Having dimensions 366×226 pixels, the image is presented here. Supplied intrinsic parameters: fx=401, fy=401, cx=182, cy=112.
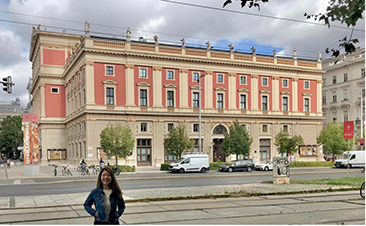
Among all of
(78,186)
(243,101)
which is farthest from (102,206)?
(243,101)

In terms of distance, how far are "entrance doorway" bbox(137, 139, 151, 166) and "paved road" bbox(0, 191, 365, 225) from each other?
39.7 meters

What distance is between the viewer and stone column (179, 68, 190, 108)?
5769 centimetres

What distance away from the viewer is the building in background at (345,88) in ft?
240

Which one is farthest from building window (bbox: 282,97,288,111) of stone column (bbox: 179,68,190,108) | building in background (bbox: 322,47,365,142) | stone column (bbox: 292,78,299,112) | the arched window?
stone column (bbox: 179,68,190,108)

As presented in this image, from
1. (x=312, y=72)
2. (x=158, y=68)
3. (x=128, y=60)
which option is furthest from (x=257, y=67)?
(x=128, y=60)

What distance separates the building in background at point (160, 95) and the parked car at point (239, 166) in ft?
51.3

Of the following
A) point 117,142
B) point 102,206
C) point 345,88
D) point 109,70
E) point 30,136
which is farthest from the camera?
point 345,88

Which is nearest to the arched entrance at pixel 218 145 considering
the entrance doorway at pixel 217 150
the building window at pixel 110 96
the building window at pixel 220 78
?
the entrance doorway at pixel 217 150

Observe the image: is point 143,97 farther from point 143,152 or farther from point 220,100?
point 220,100

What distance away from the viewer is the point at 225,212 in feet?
41.4

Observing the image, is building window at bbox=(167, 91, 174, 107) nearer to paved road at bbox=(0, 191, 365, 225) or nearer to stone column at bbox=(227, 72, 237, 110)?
stone column at bbox=(227, 72, 237, 110)

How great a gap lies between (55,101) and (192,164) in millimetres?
37881

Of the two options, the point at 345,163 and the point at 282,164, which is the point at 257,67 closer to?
the point at 345,163

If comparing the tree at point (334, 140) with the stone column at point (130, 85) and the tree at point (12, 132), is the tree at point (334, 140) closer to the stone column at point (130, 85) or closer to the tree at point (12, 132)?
the stone column at point (130, 85)
